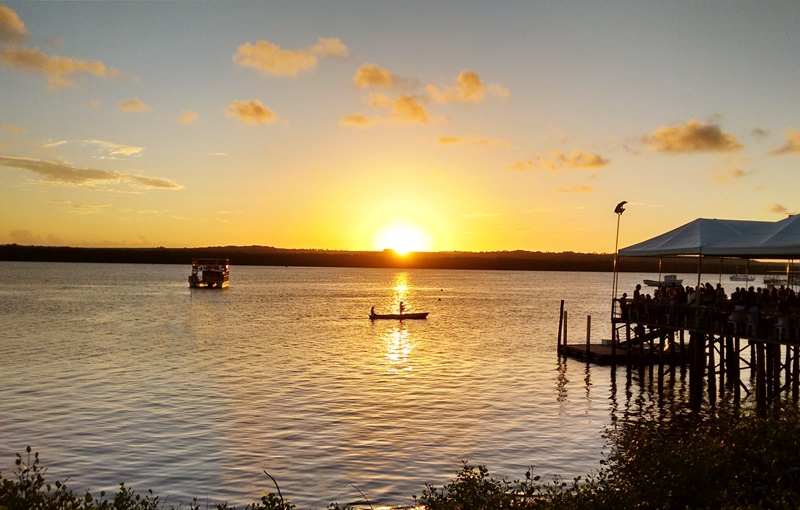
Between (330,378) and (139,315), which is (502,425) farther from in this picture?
(139,315)

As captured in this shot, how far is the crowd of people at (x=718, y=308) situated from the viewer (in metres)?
23.6

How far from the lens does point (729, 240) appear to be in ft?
84.2

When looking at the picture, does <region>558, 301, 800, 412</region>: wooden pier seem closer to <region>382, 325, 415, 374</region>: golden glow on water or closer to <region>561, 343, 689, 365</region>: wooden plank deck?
<region>561, 343, 689, 365</region>: wooden plank deck

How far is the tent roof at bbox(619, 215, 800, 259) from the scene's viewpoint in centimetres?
2311

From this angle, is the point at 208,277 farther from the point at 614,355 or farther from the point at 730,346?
the point at 730,346

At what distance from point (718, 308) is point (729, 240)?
108 inches

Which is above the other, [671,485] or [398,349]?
[671,485]

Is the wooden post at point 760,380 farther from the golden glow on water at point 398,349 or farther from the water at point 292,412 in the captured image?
the golden glow on water at point 398,349

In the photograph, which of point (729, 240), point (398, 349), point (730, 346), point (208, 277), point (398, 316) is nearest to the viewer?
point (729, 240)

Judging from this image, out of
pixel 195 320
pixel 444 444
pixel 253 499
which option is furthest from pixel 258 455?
pixel 195 320

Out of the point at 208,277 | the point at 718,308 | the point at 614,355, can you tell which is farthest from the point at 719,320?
the point at 208,277

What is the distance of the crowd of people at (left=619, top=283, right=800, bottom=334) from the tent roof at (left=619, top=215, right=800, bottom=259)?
1.66m

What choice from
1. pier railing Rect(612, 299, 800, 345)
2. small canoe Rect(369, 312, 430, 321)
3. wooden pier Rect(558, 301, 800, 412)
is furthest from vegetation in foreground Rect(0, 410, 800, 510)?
small canoe Rect(369, 312, 430, 321)

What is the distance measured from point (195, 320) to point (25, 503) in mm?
64802
